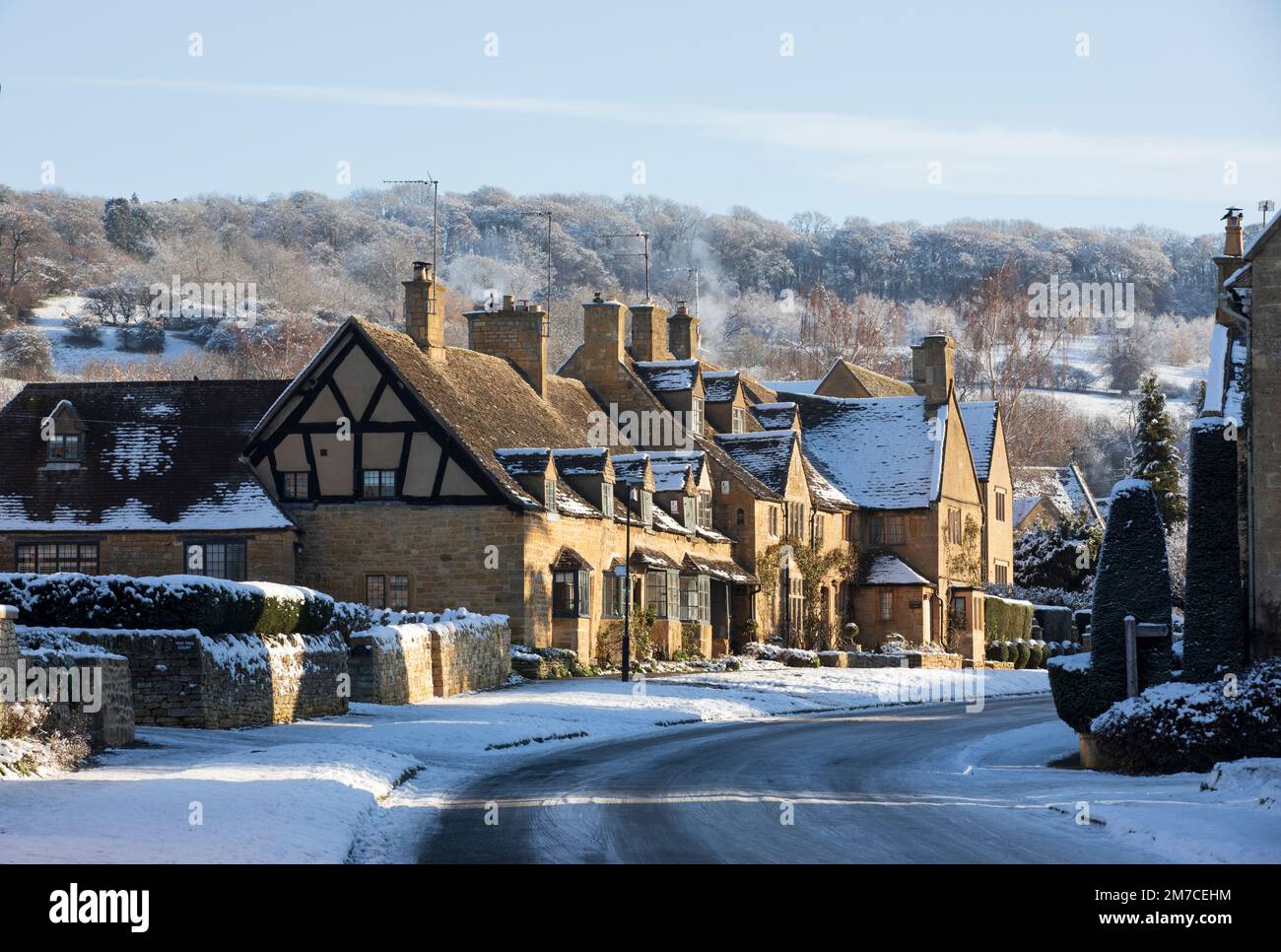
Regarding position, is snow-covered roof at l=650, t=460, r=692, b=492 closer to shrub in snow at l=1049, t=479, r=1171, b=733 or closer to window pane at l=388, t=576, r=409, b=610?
window pane at l=388, t=576, r=409, b=610

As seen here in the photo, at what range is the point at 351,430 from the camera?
4834cm

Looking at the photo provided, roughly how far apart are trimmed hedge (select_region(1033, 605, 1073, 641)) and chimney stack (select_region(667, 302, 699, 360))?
61.1 feet

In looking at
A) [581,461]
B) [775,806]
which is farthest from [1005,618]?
[775,806]

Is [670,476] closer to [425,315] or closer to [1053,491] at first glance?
[425,315]

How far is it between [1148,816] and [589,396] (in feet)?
149

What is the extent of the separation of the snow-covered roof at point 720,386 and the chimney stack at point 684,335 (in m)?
2.15

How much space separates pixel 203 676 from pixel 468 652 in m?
13.3

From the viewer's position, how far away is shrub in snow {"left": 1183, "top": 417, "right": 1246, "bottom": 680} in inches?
1008

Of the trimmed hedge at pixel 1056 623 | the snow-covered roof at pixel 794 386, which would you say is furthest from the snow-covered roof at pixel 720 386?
the trimmed hedge at pixel 1056 623

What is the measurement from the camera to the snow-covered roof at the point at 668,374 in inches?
2542

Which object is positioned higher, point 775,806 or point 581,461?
point 581,461

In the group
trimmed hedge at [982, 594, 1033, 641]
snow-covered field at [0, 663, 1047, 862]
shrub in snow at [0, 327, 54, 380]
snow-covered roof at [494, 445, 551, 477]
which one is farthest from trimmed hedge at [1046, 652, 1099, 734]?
shrub in snow at [0, 327, 54, 380]

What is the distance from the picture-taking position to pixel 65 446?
49281 mm
